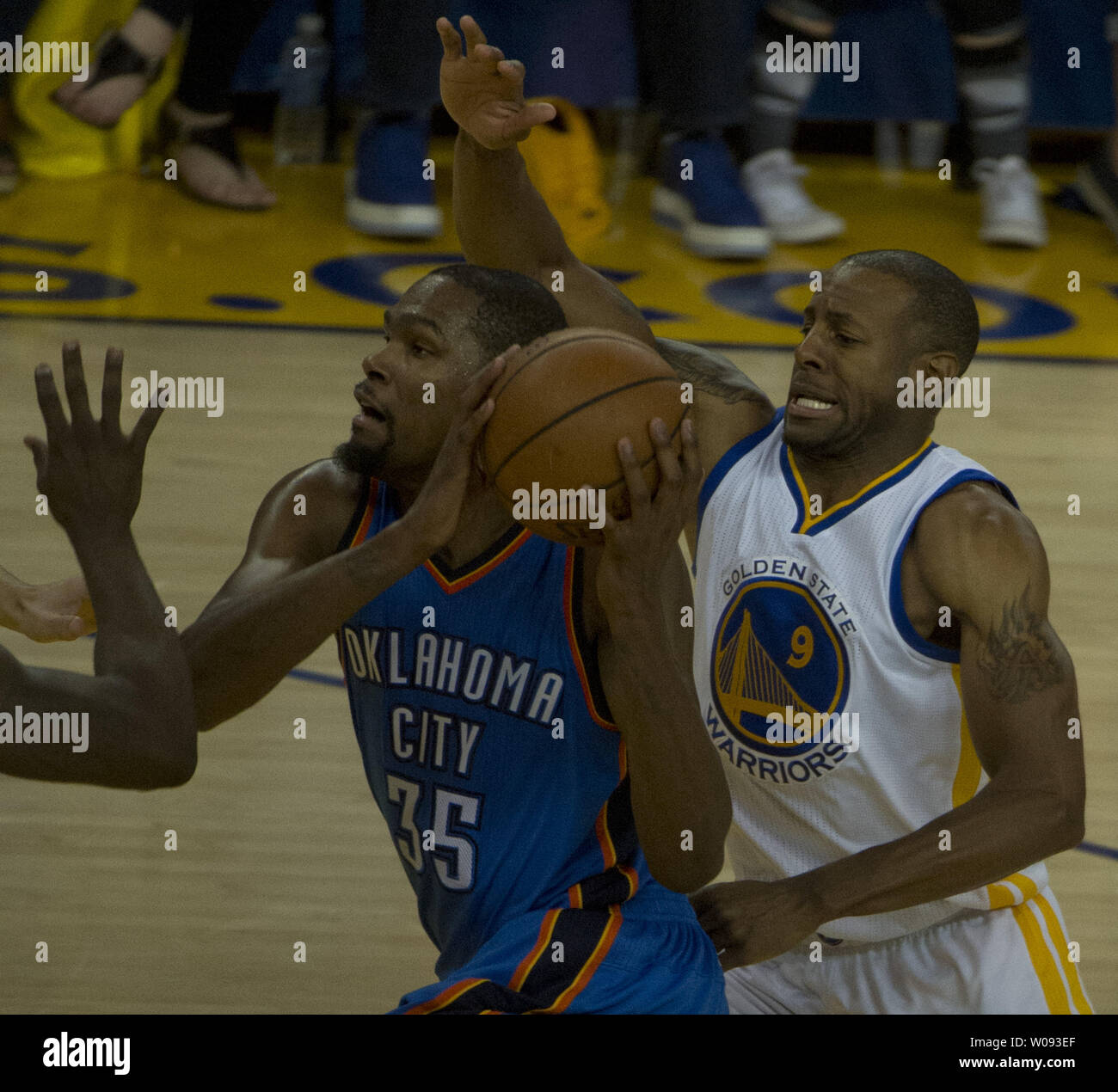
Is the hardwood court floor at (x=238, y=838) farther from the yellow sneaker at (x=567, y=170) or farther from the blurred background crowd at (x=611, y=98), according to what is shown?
the blurred background crowd at (x=611, y=98)

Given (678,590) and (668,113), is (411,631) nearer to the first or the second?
(678,590)

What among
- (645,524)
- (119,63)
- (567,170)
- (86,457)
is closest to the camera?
(86,457)

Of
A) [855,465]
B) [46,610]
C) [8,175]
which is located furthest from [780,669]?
[8,175]

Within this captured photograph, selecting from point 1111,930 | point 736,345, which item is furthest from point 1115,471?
point 1111,930

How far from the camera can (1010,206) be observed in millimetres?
10695

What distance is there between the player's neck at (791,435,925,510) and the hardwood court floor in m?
1.33

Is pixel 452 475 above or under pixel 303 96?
under

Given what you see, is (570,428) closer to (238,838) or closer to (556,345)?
(556,345)

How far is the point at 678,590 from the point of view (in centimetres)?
287

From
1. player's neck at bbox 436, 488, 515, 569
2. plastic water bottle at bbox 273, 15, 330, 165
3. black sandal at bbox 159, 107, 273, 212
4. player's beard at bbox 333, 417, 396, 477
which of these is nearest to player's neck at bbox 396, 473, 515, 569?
player's neck at bbox 436, 488, 515, 569

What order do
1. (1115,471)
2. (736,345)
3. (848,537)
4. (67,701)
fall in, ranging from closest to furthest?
1. (67,701)
2. (848,537)
3. (1115,471)
4. (736,345)

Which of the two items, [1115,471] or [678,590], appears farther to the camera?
[1115,471]

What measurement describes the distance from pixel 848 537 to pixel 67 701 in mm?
1618

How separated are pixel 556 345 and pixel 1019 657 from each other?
3.32 ft
